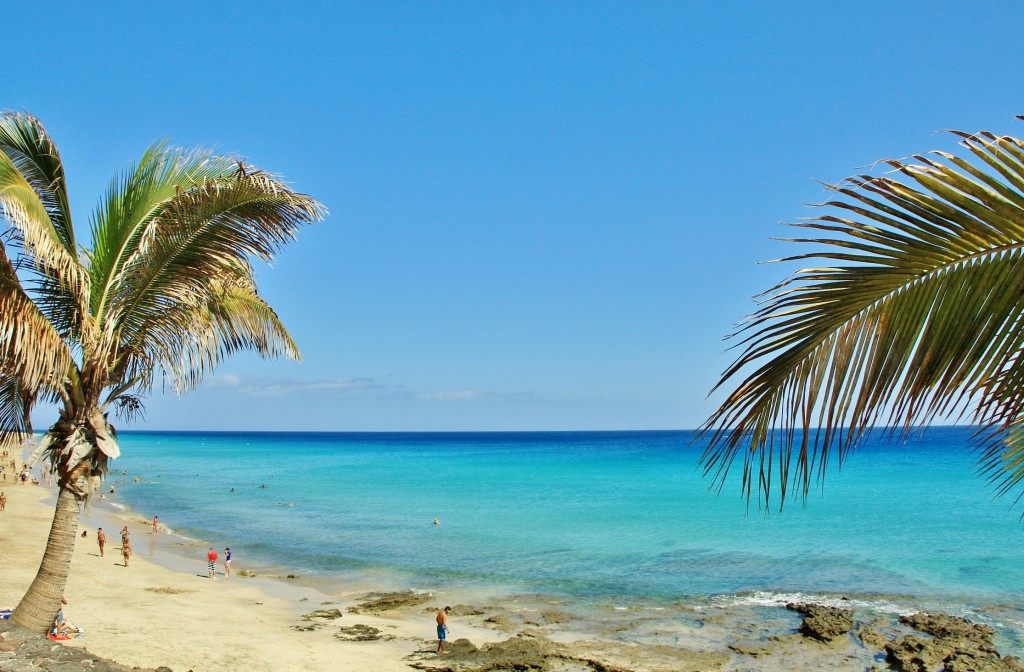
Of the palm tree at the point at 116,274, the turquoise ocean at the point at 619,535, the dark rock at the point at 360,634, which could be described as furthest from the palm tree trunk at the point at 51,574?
the dark rock at the point at 360,634

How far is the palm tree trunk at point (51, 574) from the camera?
25.5 feet

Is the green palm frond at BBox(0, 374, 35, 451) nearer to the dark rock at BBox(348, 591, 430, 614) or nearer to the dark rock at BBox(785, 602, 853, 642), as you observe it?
the dark rock at BBox(348, 591, 430, 614)

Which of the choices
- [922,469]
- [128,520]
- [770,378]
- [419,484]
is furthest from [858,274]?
[922,469]

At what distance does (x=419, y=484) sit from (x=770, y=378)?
7112 cm

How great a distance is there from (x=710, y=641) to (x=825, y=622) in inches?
128

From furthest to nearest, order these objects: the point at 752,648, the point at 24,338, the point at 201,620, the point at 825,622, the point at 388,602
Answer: the point at 388,602 → the point at 201,620 → the point at 825,622 → the point at 752,648 → the point at 24,338

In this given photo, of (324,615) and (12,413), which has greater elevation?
(12,413)

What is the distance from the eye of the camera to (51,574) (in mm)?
7824

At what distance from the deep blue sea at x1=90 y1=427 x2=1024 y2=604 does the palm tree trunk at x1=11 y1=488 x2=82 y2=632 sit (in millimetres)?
12835

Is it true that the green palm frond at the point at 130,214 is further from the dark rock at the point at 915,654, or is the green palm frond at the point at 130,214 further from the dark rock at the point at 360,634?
the dark rock at the point at 915,654

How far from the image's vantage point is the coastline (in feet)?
52.7

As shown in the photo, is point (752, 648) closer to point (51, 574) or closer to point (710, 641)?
point (710, 641)

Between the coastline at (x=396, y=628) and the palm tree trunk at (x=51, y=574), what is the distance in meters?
7.94

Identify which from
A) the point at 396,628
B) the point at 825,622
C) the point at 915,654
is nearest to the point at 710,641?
the point at 825,622
